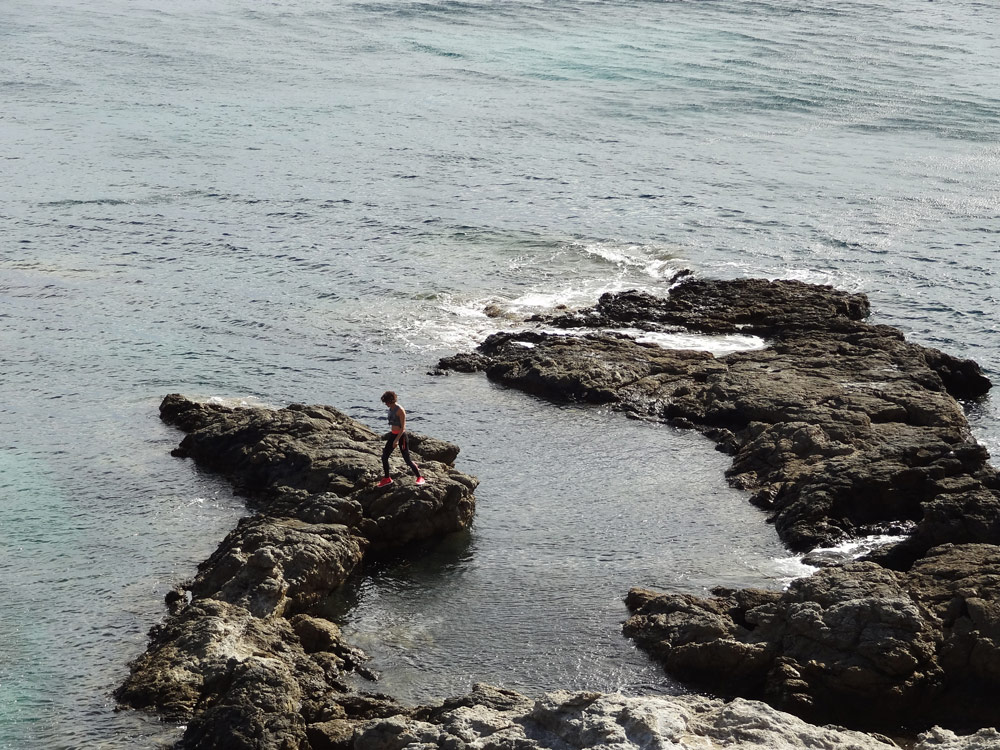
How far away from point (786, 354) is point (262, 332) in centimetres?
1386

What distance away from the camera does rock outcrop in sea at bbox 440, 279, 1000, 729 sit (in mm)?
17125

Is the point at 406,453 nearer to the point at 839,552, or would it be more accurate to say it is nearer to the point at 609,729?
the point at 839,552

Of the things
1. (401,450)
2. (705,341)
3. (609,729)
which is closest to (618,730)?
(609,729)

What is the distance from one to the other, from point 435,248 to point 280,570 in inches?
856

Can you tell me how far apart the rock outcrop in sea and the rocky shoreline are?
45 millimetres

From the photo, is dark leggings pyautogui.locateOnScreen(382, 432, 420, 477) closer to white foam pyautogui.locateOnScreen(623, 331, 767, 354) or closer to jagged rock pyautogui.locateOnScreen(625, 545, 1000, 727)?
jagged rock pyautogui.locateOnScreen(625, 545, 1000, 727)

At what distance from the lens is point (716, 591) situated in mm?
20172

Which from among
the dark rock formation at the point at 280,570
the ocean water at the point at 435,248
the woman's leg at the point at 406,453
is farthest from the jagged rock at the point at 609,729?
the woman's leg at the point at 406,453

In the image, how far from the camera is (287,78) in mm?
62812

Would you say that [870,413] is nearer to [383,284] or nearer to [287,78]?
[383,284]

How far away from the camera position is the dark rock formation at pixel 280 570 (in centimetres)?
1620

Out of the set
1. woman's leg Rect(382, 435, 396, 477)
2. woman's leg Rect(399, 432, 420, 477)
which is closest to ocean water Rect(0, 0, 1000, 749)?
woman's leg Rect(399, 432, 420, 477)

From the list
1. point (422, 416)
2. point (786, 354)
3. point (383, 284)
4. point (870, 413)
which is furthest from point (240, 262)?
point (870, 413)

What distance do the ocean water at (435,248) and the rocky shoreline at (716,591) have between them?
28.8 inches
